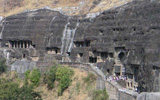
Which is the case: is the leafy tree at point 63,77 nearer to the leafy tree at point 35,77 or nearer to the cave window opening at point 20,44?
the leafy tree at point 35,77

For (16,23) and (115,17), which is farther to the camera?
(16,23)

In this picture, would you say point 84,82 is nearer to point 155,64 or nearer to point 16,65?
point 155,64

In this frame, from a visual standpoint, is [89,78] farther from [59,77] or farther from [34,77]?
[34,77]

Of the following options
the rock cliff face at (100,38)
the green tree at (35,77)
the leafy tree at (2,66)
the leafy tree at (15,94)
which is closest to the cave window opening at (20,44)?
the rock cliff face at (100,38)

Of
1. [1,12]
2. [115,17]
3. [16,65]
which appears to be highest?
[1,12]

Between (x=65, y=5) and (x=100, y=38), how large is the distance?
19.8 meters

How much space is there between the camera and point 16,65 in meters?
44.9

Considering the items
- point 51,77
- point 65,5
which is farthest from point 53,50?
point 65,5

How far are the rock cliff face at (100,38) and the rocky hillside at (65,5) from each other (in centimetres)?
446

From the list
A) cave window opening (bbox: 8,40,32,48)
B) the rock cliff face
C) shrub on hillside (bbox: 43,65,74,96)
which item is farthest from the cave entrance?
shrub on hillside (bbox: 43,65,74,96)

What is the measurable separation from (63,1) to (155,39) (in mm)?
31928

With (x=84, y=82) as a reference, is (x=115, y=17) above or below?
above

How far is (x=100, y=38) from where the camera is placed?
40500 millimetres

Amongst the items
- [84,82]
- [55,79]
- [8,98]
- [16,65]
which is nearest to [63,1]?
[16,65]
